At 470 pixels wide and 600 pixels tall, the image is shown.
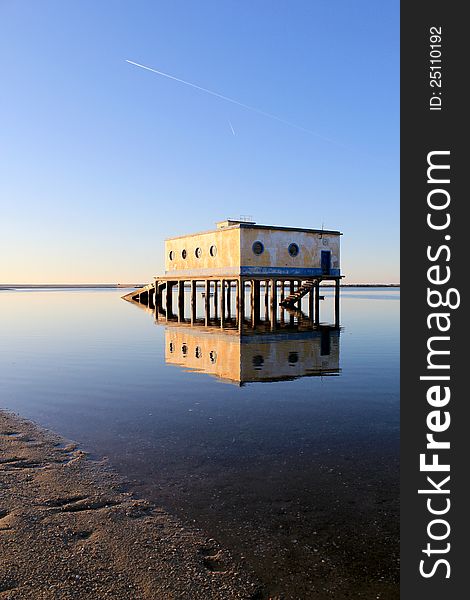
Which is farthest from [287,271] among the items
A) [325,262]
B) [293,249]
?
[325,262]

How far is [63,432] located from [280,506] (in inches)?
205

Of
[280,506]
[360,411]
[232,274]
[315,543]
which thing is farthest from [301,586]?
[232,274]

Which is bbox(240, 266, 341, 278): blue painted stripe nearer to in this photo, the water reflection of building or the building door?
the building door

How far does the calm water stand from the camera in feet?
17.7

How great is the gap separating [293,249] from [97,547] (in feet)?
101

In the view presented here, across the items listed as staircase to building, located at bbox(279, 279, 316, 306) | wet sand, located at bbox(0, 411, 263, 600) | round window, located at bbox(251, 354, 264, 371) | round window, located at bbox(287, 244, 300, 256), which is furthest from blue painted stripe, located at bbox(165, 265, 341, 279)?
wet sand, located at bbox(0, 411, 263, 600)

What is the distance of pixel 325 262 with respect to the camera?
3700cm

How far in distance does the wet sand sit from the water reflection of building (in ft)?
28.9

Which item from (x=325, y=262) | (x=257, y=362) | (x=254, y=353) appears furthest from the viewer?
(x=325, y=262)

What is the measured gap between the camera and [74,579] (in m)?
4.71

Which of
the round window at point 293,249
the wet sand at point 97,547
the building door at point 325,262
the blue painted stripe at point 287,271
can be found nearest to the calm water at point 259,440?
the wet sand at point 97,547

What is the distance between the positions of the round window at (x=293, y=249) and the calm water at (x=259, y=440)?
14.2 metres

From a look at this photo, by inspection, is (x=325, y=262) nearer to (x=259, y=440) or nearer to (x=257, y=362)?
(x=257, y=362)

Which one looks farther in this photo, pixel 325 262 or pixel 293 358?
pixel 325 262
